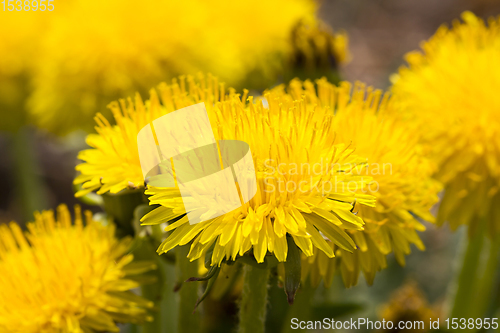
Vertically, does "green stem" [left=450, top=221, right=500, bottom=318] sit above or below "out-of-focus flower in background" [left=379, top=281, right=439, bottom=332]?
above

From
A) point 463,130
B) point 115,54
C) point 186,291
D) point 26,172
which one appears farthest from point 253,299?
point 26,172

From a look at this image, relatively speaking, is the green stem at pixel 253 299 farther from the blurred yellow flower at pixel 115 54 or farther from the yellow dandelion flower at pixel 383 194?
the blurred yellow flower at pixel 115 54

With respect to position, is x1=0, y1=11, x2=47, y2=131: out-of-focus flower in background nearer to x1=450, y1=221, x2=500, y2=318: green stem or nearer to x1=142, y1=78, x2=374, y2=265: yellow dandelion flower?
x1=142, y1=78, x2=374, y2=265: yellow dandelion flower

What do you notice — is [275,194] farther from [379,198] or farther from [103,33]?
[103,33]

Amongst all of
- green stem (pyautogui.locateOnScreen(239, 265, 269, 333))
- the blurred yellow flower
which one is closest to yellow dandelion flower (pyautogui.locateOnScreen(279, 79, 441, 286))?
green stem (pyautogui.locateOnScreen(239, 265, 269, 333))

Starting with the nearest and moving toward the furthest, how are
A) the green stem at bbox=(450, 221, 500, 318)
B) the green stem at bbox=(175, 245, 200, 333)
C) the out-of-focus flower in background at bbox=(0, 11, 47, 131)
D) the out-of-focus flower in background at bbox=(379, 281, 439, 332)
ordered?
the green stem at bbox=(175, 245, 200, 333), the green stem at bbox=(450, 221, 500, 318), the out-of-focus flower in background at bbox=(379, 281, 439, 332), the out-of-focus flower in background at bbox=(0, 11, 47, 131)

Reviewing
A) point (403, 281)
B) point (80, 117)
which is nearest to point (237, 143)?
point (80, 117)

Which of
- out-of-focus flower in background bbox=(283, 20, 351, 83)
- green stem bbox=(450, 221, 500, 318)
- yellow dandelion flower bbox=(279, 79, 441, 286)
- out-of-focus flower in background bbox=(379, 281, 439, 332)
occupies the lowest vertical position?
out-of-focus flower in background bbox=(379, 281, 439, 332)
